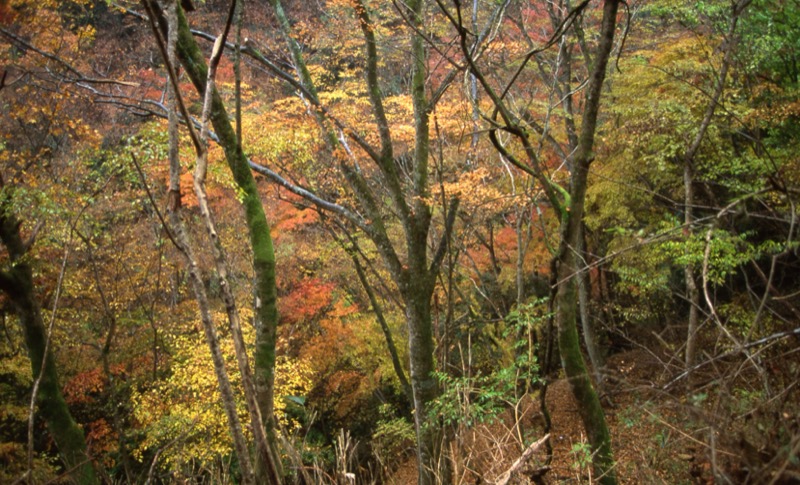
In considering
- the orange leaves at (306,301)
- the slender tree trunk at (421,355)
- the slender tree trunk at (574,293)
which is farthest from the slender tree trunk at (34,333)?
the slender tree trunk at (574,293)

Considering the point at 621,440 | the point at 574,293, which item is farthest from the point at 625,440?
the point at 574,293

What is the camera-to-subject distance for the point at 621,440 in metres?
10.3

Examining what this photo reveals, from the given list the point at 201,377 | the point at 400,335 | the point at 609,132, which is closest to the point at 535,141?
the point at 609,132

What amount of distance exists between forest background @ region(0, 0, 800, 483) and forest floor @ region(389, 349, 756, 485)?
64mm

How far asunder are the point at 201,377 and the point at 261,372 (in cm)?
564

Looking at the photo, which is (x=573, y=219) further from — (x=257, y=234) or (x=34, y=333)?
(x=34, y=333)

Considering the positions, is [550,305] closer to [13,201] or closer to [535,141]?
[13,201]

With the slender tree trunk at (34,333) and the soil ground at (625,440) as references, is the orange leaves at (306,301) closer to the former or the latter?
the soil ground at (625,440)

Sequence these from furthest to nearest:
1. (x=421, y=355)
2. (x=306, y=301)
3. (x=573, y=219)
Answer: (x=306, y=301), (x=421, y=355), (x=573, y=219)

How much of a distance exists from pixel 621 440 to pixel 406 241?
569cm

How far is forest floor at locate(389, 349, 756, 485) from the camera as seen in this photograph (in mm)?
2503

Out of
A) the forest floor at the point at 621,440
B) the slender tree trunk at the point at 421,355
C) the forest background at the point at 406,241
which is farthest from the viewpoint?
the slender tree trunk at the point at 421,355

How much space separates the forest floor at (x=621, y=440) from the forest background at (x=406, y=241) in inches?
2.5

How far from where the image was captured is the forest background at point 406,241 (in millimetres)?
4848
